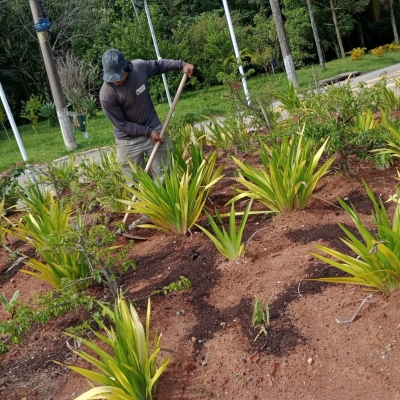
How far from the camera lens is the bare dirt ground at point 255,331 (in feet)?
7.16

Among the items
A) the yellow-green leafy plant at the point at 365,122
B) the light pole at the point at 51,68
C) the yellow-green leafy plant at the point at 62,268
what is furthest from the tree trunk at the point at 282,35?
the yellow-green leafy plant at the point at 62,268

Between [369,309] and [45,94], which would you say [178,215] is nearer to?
[369,309]

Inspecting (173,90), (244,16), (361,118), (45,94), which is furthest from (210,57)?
(361,118)

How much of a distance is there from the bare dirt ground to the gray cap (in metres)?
1.54

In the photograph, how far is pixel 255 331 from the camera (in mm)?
2521

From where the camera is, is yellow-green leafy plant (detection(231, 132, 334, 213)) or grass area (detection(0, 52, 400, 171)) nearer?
yellow-green leafy plant (detection(231, 132, 334, 213))

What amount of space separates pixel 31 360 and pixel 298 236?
5.85 feet

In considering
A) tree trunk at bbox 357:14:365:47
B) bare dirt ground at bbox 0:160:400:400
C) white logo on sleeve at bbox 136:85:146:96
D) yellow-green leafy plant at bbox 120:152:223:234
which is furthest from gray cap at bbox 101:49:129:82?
tree trunk at bbox 357:14:365:47

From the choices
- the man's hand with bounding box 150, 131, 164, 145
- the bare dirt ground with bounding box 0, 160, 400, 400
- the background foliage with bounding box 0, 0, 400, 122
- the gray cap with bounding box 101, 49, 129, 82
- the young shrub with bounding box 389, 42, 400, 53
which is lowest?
the young shrub with bounding box 389, 42, 400, 53

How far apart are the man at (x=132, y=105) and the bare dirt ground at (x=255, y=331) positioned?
118cm

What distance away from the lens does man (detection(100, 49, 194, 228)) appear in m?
4.25

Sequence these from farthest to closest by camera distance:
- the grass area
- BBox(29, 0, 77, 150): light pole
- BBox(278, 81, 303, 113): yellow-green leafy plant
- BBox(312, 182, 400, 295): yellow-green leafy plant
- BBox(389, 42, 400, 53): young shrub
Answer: BBox(389, 42, 400, 53): young shrub, the grass area, BBox(29, 0, 77, 150): light pole, BBox(278, 81, 303, 113): yellow-green leafy plant, BBox(312, 182, 400, 295): yellow-green leafy plant

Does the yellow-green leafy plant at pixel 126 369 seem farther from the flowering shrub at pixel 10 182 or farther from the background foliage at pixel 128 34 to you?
the background foliage at pixel 128 34

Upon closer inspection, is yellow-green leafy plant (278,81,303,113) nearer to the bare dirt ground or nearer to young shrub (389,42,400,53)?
the bare dirt ground
